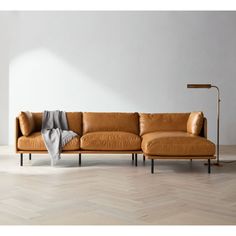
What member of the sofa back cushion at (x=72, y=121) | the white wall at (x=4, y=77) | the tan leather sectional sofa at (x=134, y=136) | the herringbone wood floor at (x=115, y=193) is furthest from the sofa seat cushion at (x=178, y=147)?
the white wall at (x=4, y=77)

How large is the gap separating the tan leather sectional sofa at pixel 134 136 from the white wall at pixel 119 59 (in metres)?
2.01

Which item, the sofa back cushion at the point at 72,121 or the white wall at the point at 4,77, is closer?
the sofa back cushion at the point at 72,121

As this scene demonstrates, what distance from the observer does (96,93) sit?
7.80 m

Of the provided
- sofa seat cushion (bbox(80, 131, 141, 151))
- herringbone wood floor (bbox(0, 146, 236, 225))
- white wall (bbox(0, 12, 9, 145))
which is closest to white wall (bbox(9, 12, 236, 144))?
white wall (bbox(0, 12, 9, 145))

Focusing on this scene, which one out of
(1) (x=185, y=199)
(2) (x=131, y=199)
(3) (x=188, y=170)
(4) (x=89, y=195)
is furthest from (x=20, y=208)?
(3) (x=188, y=170)

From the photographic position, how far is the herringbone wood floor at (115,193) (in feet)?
9.64

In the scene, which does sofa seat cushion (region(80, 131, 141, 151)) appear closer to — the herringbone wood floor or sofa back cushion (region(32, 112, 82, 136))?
the herringbone wood floor

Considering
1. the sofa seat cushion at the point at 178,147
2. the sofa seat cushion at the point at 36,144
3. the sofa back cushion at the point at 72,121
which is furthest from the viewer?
the sofa back cushion at the point at 72,121

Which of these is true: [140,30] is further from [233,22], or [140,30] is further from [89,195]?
[89,195]

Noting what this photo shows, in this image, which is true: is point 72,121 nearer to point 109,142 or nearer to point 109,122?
point 109,122

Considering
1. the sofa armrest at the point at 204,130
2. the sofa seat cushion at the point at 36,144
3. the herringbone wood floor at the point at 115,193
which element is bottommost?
the herringbone wood floor at the point at 115,193

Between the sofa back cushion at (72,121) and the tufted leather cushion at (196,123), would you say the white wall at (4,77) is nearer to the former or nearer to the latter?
the sofa back cushion at (72,121)

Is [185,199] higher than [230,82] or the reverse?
the reverse
